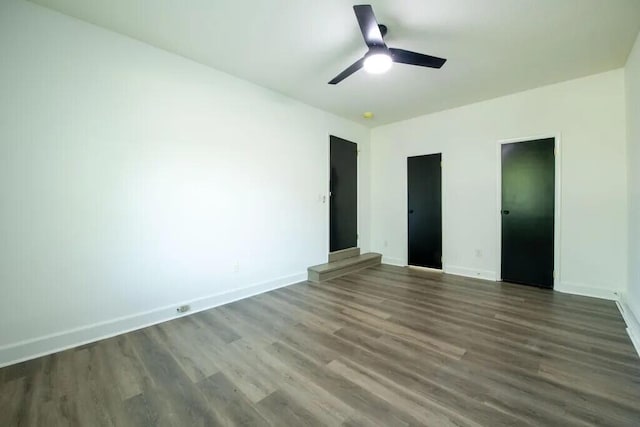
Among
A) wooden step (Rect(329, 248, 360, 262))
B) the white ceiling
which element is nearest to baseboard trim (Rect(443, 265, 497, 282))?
wooden step (Rect(329, 248, 360, 262))

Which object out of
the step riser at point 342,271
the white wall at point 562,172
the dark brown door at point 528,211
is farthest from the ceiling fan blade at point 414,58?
the step riser at point 342,271

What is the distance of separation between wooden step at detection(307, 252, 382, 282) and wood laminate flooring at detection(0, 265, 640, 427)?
3.67ft

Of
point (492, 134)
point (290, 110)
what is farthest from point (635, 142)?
point (290, 110)

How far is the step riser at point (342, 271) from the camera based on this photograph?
401 centimetres

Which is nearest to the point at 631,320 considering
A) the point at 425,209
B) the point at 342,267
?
the point at 425,209

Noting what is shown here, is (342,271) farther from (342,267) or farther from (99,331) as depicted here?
(99,331)

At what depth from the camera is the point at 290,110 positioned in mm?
3873

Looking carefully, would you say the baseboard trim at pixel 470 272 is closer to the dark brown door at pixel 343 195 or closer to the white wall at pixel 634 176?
the white wall at pixel 634 176

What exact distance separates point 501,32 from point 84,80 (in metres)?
3.68

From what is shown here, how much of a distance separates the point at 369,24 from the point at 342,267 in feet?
10.8

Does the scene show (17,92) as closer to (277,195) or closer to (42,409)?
A: (42,409)

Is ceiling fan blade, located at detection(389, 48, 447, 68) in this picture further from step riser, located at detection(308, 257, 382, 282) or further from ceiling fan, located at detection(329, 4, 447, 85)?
step riser, located at detection(308, 257, 382, 282)

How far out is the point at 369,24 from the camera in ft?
6.28

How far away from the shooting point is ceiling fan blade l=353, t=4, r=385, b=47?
174 centimetres
